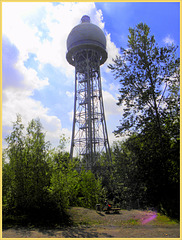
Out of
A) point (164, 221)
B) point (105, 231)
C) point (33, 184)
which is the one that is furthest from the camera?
point (33, 184)

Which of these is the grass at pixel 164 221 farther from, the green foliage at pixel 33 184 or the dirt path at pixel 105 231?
the green foliage at pixel 33 184

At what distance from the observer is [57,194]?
10.4m

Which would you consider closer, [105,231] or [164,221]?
[164,221]

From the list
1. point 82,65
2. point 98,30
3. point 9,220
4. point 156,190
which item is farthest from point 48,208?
point 98,30

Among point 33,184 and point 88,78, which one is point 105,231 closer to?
point 33,184

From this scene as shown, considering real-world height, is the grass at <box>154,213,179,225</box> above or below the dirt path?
above

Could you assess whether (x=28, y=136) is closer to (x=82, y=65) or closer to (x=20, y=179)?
(x=20, y=179)

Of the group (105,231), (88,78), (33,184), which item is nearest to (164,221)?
(105,231)

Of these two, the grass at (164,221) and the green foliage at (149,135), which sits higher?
the green foliage at (149,135)

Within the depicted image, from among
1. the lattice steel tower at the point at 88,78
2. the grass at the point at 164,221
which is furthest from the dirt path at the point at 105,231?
the lattice steel tower at the point at 88,78

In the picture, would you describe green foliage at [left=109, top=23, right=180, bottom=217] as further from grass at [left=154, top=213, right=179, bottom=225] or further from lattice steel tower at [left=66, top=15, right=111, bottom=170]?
lattice steel tower at [left=66, top=15, right=111, bottom=170]

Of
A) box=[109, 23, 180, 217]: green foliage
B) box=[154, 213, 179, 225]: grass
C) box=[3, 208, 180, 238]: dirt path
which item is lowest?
box=[3, 208, 180, 238]: dirt path

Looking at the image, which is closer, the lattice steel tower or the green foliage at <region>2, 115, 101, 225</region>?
the green foliage at <region>2, 115, 101, 225</region>

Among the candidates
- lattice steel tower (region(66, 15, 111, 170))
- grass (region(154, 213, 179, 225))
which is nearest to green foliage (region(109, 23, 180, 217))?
grass (region(154, 213, 179, 225))
